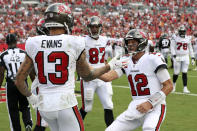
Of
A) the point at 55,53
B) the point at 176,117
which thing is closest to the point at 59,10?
the point at 55,53

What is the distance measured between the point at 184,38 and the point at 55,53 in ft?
29.4

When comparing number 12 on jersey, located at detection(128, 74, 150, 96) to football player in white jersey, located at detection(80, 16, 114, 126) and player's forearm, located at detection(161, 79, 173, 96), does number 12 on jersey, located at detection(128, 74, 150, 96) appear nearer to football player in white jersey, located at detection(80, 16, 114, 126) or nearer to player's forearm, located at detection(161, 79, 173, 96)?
player's forearm, located at detection(161, 79, 173, 96)

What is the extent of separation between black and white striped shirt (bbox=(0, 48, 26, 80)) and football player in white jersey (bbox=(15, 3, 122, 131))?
2.55 metres

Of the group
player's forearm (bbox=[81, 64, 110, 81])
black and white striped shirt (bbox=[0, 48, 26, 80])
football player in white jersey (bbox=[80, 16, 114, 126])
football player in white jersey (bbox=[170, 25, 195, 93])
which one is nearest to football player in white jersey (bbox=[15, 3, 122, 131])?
player's forearm (bbox=[81, 64, 110, 81])

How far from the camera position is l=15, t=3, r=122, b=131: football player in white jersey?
12.8ft

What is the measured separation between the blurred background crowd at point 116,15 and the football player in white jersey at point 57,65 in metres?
21.2

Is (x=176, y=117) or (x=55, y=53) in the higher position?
(x=55, y=53)

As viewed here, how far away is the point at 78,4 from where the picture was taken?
35.0 metres

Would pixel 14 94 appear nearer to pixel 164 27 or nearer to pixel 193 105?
pixel 193 105

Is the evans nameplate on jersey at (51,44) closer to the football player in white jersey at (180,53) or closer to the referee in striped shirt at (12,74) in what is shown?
the referee in striped shirt at (12,74)

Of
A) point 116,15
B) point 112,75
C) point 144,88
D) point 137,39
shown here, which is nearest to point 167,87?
point 144,88

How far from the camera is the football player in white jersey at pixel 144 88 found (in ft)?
15.5

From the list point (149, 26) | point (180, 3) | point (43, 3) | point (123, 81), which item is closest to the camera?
point (123, 81)

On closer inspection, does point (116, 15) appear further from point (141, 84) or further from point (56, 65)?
point (56, 65)
